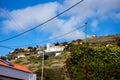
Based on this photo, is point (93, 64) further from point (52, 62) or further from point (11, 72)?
point (52, 62)

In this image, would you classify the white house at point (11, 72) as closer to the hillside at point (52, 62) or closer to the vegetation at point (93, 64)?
the vegetation at point (93, 64)

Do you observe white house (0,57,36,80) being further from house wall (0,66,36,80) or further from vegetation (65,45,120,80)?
vegetation (65,45,120,80)

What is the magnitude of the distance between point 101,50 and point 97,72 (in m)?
9.20

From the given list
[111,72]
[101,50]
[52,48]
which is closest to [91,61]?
[111,72]

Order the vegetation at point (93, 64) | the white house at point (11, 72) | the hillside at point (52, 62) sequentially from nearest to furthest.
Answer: the vegetation at point (93, 64), the white house at point (11, 72), the hillside at point (52, 62)

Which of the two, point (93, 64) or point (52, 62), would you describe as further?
point (52, 62)

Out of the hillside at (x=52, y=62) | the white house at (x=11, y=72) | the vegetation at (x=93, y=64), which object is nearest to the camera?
the vegetation at (x=93, y=64)

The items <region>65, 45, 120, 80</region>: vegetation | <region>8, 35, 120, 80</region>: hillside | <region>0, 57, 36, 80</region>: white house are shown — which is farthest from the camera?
<region>8, 35, 120, 80</region>: hillside

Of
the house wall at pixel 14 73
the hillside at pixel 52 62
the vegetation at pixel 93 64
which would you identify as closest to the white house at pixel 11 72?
the house wall at pixel 14 73

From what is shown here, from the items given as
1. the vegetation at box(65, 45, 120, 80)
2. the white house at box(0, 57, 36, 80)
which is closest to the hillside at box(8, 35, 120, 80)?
the white house at box(0, 57, 36, 80)

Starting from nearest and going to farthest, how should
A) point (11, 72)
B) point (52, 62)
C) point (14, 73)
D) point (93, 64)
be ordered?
point (93, 64), point (11, 72), point (14, 73), point (52, 62)

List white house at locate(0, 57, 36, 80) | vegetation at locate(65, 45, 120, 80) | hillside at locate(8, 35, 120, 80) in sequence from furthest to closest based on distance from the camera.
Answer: hillside at locate(8, 35, 120, 80)
white house at locate(0, 57, 36, 80)
vegetation at locate(65, 45, 120, 80)

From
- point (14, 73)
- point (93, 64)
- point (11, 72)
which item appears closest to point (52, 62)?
point (14, 73)

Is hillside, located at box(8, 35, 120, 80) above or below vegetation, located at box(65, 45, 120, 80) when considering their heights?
above
